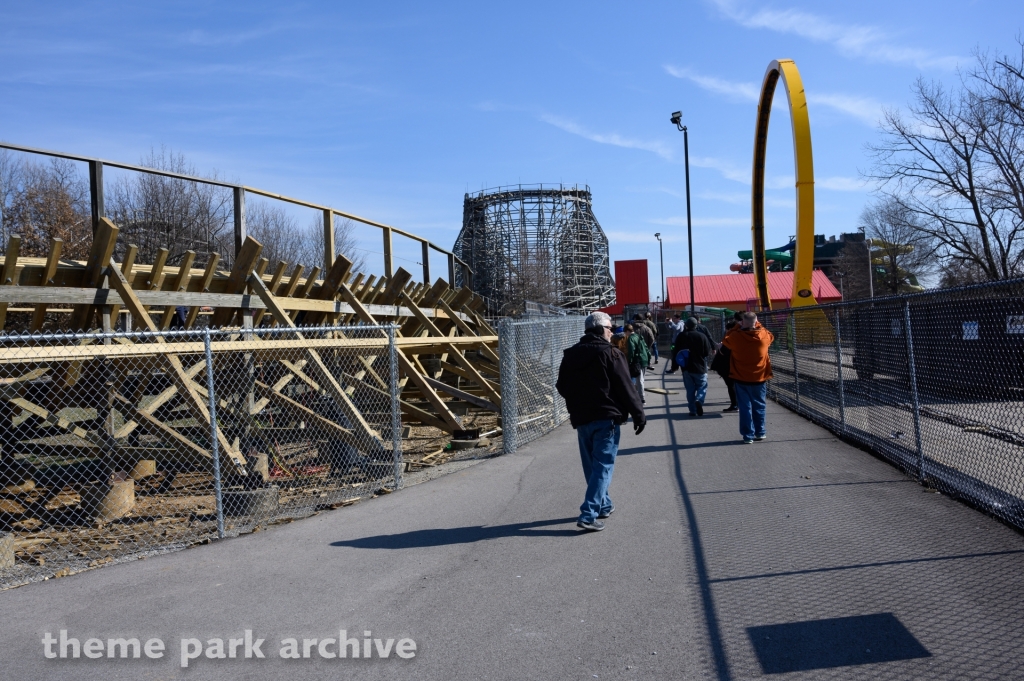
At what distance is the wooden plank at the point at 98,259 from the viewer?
8367 mm

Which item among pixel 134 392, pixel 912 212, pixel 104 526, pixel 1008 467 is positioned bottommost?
pixel 104 526

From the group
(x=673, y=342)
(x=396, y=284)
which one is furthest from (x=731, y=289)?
(x=396, y=284)

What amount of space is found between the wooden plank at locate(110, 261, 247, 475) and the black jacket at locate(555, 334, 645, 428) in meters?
3.93

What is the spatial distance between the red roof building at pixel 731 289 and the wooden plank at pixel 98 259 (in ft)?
159

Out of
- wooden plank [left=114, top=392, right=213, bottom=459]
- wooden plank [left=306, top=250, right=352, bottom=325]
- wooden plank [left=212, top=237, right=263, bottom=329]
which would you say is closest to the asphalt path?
wooden plank [left=114, top=392, right=213, bottom=459]

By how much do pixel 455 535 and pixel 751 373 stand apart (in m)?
5.20

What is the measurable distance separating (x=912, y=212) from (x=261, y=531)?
28352 mm

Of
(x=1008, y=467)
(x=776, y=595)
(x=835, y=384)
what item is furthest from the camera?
(x=835, y=384)

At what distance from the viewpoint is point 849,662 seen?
12.0ft

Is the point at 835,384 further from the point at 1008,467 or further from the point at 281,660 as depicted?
the point at 281,660

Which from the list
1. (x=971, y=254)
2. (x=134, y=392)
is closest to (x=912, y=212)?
(x=971, y=254)

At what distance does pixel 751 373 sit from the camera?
1002 centimetres

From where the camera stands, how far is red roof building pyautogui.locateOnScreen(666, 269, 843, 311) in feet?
176

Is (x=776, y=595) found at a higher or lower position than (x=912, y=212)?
lower
